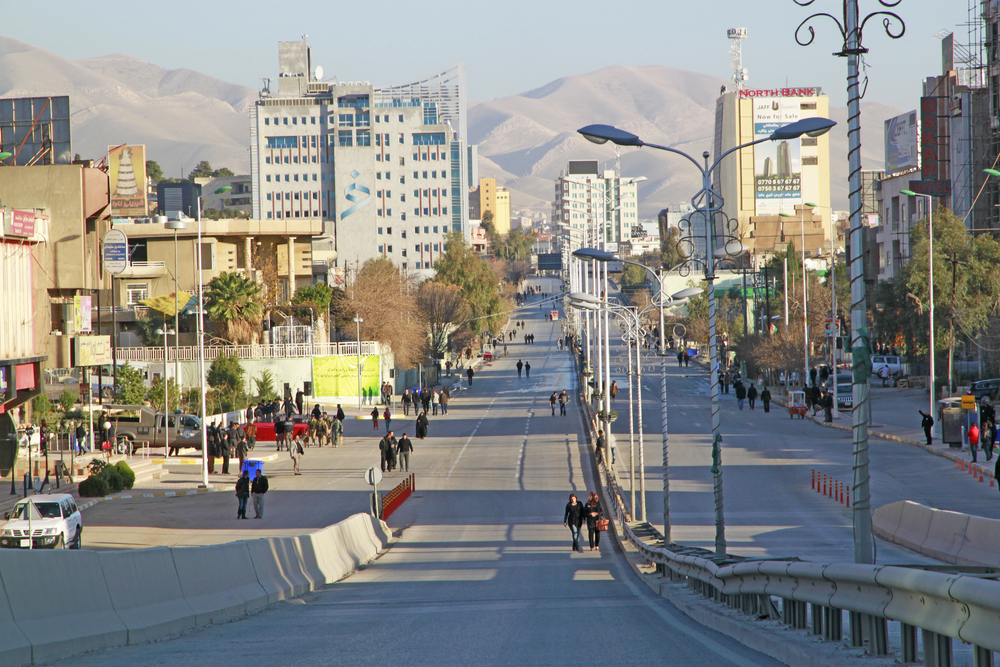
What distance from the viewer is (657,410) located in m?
58.3

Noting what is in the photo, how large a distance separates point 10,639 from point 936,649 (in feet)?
22.2

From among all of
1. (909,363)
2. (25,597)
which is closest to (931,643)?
(25,597)

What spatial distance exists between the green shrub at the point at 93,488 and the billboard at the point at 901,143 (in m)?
87.8

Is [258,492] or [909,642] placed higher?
[909,642]

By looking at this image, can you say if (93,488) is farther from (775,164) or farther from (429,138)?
(775,164)

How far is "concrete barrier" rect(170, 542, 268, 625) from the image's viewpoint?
11758 mm

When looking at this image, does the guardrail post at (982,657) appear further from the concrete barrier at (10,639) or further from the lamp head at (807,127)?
the lamp head at (807,127)

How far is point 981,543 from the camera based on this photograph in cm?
1833

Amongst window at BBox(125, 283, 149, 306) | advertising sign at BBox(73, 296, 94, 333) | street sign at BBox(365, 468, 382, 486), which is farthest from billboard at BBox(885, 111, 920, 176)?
street sign at BBox(365, 468, 382, 486)

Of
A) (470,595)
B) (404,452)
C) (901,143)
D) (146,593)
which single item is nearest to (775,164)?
(901,143)

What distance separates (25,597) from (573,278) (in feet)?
278

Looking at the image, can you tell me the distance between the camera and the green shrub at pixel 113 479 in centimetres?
3157

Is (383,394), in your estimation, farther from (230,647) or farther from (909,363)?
(230,647)

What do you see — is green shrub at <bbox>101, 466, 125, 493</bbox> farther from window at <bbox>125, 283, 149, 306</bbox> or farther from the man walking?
window at <bbox>125, 283, 149, 306</bbox>
